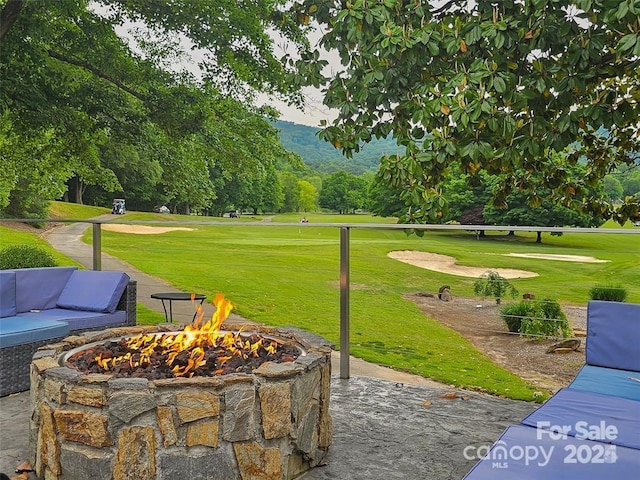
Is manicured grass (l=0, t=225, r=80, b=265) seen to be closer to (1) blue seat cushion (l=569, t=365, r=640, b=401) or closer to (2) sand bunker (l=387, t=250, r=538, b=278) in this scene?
(2) sand bunker (l=387, t=250, r=538, b=278)

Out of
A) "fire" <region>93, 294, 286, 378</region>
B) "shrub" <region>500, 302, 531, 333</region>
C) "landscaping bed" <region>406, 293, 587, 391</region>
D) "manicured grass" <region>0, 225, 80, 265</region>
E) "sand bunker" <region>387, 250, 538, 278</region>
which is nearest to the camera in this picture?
"fire" <region>93, 294, 286, 378</region>

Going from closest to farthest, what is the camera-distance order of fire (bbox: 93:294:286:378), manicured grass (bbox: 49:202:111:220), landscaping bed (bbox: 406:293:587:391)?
fire (bbox: 93:294:286:378) < landscaping bed (bbox: 406:293:587:391) < manicured grass (bbox: 49:202:111:220)

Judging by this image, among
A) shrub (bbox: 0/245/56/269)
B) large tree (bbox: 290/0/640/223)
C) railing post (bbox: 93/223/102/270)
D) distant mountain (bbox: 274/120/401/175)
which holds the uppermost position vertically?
distant mountain (bbox: 274/120/401/175)

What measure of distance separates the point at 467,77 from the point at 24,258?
501cm

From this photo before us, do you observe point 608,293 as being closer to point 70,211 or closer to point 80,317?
point 80,317

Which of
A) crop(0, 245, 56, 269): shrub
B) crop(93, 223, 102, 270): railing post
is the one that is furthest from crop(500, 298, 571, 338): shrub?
crop(0, 245, 56, 269): shrub

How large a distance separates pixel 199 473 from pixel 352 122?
2473mm

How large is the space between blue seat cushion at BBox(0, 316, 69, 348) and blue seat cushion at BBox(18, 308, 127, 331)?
87 mm

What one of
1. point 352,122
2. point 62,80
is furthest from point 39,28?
point 352,122

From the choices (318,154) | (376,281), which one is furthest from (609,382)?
(318,154)

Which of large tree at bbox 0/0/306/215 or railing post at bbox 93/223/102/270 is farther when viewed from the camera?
large tree at bbox 0/0/306/215

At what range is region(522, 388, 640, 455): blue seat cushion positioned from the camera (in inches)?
74.5

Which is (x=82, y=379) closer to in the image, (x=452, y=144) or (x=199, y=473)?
(x=199, y=473)

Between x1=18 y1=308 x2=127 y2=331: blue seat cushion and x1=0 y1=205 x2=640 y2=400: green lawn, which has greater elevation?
x1=18 y1=308 x2=127 y2=331: blue seat cushion
